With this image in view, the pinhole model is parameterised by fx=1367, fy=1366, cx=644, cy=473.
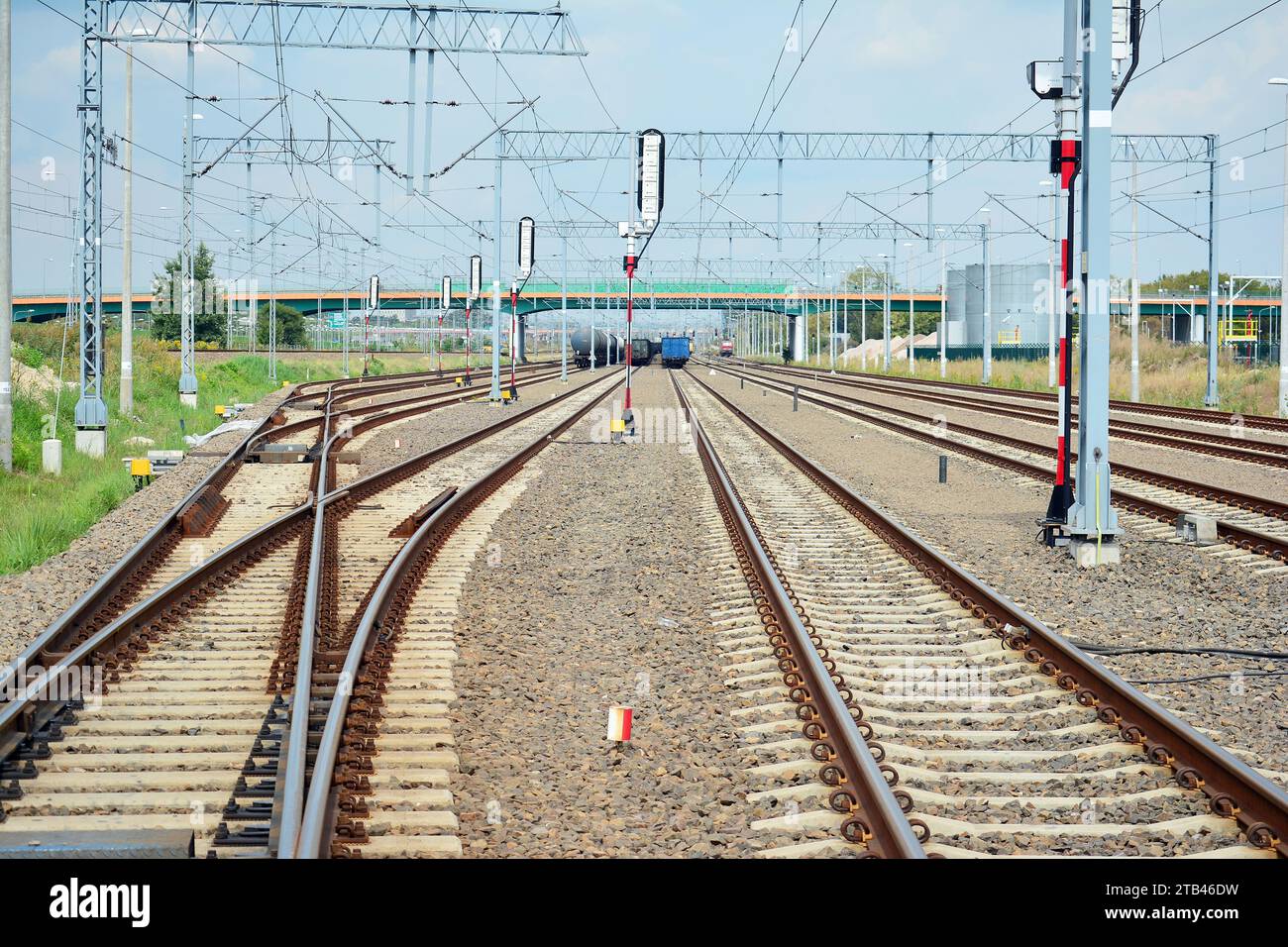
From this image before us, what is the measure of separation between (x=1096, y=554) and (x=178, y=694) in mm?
8494

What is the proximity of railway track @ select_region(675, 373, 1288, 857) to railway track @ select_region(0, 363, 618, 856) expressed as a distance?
97.2 inches

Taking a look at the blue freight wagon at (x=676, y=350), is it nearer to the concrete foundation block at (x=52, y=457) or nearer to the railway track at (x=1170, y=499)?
the railway track at (x=1170, y=499)

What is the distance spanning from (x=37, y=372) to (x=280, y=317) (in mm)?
85172

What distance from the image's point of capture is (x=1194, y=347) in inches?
2916

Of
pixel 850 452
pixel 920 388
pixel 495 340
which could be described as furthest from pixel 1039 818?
pixel 920 388

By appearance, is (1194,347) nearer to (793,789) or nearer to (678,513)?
(678,513)

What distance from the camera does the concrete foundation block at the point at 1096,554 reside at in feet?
42.0

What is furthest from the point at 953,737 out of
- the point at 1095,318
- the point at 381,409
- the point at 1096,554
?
the point at 381,409

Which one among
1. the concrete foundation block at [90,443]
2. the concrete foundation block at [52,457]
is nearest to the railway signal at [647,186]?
the concrete foundation block at [90,443]

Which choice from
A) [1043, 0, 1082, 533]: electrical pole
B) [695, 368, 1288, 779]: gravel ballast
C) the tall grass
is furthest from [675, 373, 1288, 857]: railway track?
the tall grass

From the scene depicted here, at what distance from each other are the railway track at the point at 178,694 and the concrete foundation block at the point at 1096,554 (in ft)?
21.8

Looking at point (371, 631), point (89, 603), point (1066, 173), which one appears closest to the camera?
point (371, 631)

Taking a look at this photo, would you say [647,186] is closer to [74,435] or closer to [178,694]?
[74,435]

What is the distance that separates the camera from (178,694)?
789 centimetres
